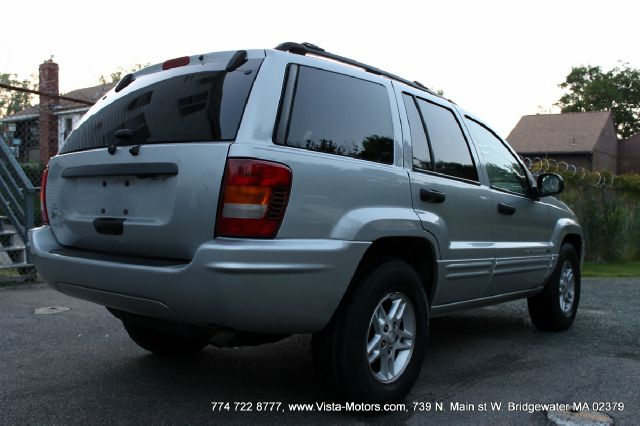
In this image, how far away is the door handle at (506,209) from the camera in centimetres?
438

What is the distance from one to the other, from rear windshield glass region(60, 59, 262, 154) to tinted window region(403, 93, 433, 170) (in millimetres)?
1180

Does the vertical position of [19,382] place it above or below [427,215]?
below

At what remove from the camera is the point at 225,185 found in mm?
2637

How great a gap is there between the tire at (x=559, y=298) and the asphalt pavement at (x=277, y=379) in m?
0.13

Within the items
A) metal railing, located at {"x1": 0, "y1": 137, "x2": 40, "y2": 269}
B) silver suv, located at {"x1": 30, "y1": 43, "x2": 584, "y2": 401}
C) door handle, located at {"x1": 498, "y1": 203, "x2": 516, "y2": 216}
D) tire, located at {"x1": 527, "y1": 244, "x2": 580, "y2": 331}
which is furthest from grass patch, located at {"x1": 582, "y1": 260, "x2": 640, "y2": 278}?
metal railing, located at {"x1": 0, "y1": 137, "x2": 40, "y2": 269}

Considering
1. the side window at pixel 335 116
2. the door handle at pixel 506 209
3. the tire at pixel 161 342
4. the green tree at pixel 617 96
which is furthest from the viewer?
the green tree at pixel 617 96

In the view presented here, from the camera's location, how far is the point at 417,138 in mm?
3713

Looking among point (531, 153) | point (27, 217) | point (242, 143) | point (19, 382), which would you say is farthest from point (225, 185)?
point (531, 153)

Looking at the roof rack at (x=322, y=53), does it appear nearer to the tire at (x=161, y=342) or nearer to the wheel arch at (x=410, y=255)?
the wheel arch at (x=410, y=255)

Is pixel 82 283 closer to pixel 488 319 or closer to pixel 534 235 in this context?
pixel 534 235

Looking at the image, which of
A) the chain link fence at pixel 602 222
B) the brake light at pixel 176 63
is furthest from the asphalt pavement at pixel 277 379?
the chain link fence at pixel 602 222

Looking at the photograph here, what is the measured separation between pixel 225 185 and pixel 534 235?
10.5 ft

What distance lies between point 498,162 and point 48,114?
2242 centimetres

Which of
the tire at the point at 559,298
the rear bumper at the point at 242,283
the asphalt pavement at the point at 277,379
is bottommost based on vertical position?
the asphalt pavement at the point at 277,379
